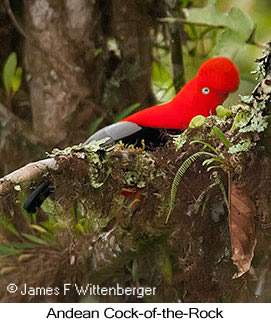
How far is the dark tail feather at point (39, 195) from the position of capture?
3.92 ft

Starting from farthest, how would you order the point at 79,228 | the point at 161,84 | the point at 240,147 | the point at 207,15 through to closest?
the point at 161,84 < the point at 207,15 < the point at 79,228 < the point at 240,147

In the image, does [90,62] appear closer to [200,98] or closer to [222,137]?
[200,98]

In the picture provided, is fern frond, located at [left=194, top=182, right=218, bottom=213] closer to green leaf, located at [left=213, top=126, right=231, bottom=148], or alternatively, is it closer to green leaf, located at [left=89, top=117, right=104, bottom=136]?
green leaf, located at [left=213, top=126, right=231, bottom=148]

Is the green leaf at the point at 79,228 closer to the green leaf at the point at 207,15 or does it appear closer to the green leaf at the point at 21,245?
the green leaf at the point at 21,245

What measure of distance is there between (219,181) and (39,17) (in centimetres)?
107

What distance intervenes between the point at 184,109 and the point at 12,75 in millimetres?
804

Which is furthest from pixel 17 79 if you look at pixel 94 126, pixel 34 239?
pixel 34 239

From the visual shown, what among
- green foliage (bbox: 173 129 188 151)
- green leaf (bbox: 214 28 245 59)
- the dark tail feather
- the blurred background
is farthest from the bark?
green foliage (bbox: 173 129 188 151)

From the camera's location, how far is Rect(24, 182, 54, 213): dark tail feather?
119 centimetres

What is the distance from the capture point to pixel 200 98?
4.73 ft

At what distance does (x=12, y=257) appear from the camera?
1776 millimetres

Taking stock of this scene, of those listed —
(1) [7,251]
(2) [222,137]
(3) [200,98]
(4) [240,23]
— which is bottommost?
(1) [7,251]

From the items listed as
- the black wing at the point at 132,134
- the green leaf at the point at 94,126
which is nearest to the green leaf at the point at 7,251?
the green leaf at the point at 94,126
